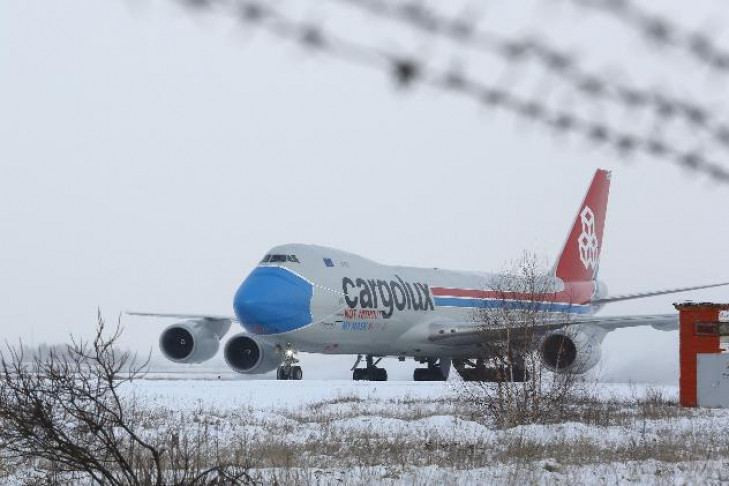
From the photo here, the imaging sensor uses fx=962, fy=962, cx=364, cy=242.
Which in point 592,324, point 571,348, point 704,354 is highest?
point 592,324

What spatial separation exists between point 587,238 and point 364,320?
46.4 ft

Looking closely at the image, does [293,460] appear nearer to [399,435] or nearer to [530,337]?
[399,435]

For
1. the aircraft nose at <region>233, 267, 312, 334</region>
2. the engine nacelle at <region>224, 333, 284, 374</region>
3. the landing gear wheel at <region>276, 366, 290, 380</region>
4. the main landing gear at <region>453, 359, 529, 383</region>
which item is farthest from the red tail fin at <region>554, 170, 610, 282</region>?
the aircraft nose at <region>233, 267, 312, 334</region>

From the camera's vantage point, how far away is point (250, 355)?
1256 inches

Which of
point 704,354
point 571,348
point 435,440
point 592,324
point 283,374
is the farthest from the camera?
point 592,324

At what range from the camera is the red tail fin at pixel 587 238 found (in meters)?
39.3

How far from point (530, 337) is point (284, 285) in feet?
38.1

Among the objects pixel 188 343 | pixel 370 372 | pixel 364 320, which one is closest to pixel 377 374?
pixel 370 372

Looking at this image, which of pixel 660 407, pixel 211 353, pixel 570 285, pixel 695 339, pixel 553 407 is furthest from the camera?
pixel 570 285

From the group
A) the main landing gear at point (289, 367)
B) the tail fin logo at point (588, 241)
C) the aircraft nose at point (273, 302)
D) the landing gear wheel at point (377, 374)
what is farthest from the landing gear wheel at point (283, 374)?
the tail fin logo at point (588, 241)

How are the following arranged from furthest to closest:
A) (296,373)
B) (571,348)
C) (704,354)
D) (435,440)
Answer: (571,348)
(296,373)
(704,354)
(435,440)

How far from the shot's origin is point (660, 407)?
1975 cm

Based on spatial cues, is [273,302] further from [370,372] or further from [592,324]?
[592,324]

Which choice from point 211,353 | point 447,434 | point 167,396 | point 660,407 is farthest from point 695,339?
point 211,353
